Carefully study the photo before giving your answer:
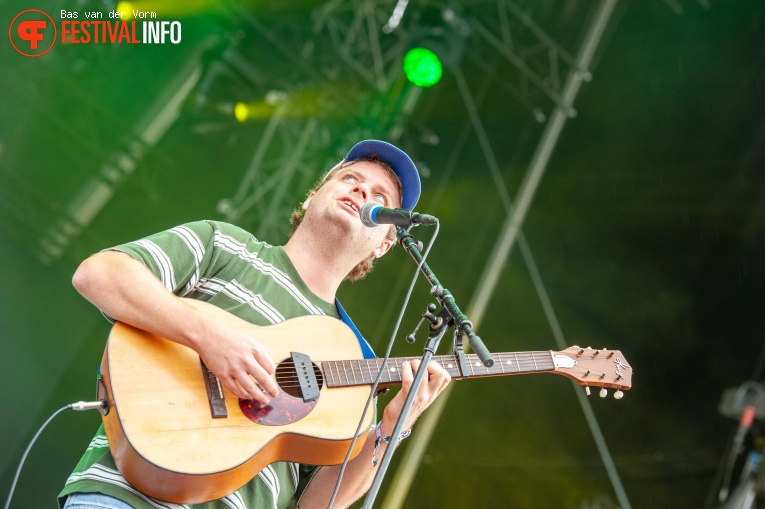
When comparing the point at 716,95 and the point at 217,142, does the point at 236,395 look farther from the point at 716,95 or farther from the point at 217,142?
the point at 716,95

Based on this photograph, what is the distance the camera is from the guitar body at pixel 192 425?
6.04 feet

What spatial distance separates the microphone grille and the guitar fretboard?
0.47m

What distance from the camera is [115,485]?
1.85m

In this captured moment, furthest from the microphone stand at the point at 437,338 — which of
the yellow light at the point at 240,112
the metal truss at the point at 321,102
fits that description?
the yellow light at the point at 240,112

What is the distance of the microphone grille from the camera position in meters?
2.44

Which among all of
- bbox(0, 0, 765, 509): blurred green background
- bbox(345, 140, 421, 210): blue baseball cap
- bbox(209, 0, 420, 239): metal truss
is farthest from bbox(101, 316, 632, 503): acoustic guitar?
bbox(209, 0, 420, 239): metal truss

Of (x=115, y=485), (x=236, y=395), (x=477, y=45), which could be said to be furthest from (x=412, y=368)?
(x=477, y=45)

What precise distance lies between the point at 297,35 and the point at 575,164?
260 centimetres

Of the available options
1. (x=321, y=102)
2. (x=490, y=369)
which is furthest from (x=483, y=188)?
(x=490, y=369)

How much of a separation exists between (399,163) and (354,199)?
305mm

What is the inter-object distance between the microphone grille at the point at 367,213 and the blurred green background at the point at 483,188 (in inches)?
121

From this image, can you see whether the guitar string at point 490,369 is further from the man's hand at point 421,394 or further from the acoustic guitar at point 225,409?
the man's hand at point 421,394

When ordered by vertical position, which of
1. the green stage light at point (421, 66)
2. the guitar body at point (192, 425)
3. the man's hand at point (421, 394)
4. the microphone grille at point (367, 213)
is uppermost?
the green stage light at point (421, 66)

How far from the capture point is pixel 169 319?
1.98 m
